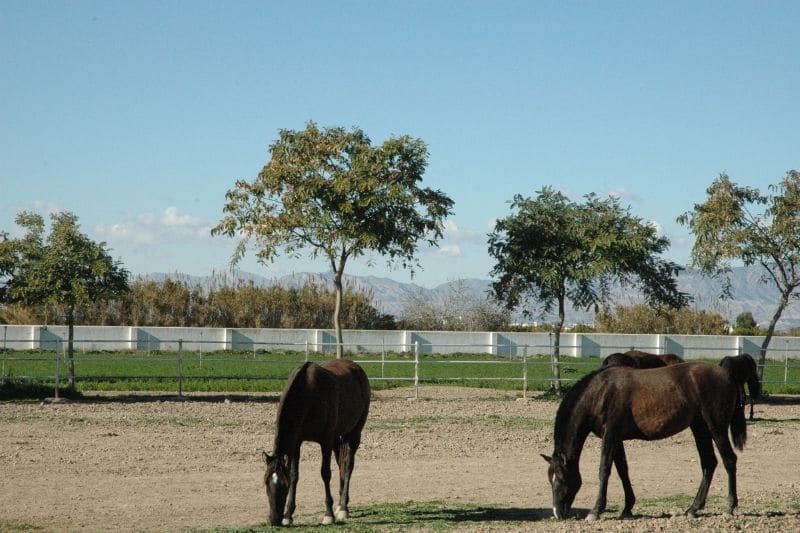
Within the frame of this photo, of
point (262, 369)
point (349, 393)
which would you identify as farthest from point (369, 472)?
point (262, 369)

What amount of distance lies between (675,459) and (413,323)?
52586 mm

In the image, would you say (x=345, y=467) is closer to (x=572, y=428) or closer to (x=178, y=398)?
(x=572, y=428)

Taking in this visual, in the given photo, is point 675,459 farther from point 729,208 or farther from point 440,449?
point 729,208

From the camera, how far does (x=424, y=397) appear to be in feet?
87.9

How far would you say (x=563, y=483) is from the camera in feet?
32.1

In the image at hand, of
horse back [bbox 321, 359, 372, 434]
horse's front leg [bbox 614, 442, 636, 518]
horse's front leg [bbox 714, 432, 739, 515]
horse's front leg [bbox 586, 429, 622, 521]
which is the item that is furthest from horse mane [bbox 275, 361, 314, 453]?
horse's front leg [bbox 714, 432, 739, 515]

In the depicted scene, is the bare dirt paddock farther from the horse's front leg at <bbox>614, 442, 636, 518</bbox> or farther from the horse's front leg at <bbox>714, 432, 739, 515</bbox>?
the horse's front leg at <bbox>714, 432, 739, 515</bbox>

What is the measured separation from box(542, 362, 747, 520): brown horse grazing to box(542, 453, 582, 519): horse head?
19mm

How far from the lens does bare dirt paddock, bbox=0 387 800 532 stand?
410 inches

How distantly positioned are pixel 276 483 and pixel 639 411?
3.59m

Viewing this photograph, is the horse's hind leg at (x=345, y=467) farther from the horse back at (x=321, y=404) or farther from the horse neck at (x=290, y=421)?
the horse neck at (x=290, y=421)

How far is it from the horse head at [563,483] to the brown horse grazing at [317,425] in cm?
218

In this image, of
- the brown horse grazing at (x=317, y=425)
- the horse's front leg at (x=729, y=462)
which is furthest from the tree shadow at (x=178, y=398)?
the horse's front leg at (x=729, y=462)

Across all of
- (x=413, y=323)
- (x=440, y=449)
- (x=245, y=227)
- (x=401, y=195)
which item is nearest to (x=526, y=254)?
(x=401, y=195)
